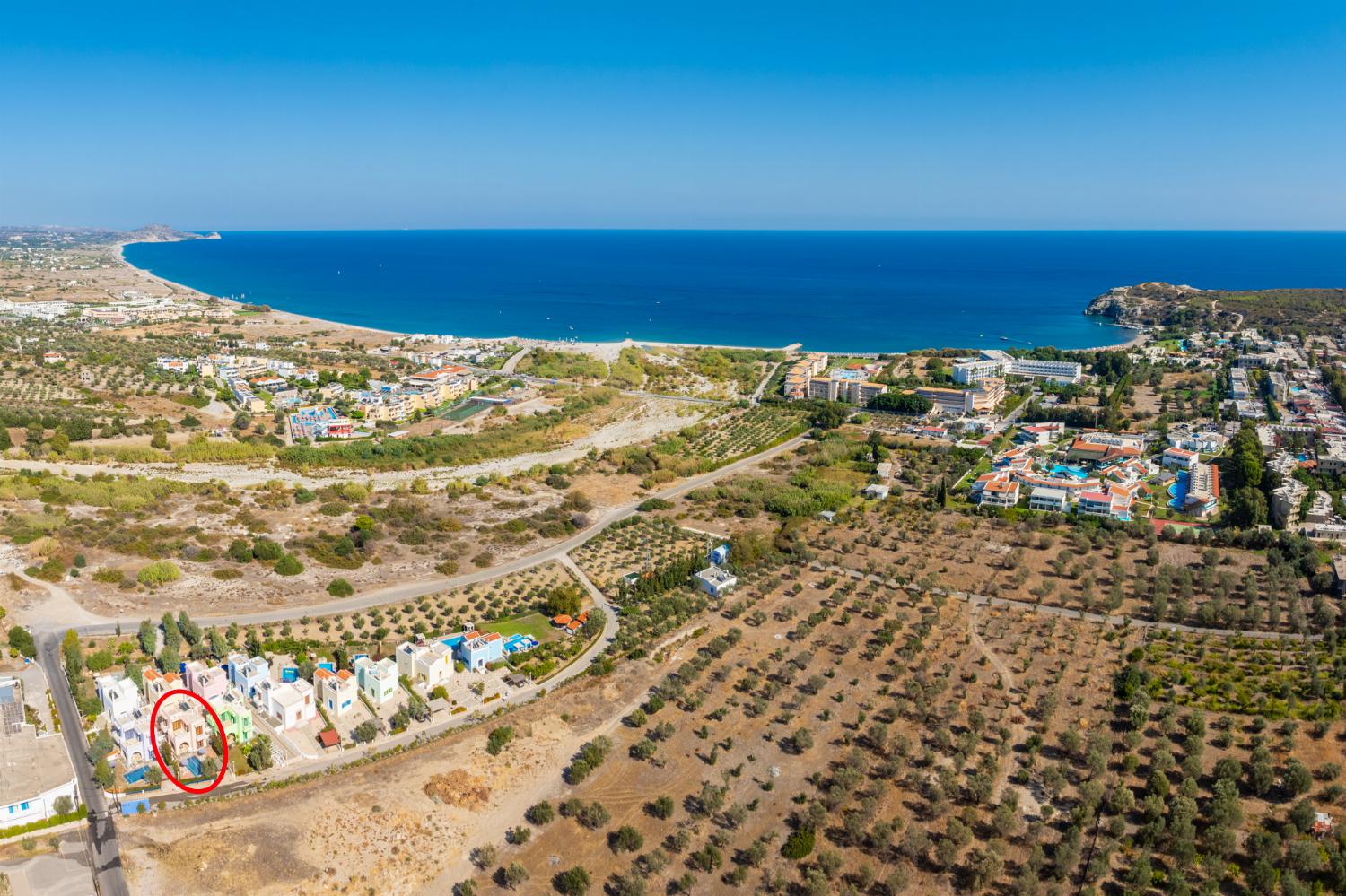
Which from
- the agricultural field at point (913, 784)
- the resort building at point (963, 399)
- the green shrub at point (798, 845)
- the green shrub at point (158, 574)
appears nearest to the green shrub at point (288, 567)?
the green shrub at point (158, 574)

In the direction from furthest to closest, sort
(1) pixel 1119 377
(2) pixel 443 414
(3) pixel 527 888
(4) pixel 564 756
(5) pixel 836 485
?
(1) pixel 1119 377 < (2) pixel 443 414 < (5) pixel 836 485 < (4) pixel 564 756 < (3) pixel 527 888

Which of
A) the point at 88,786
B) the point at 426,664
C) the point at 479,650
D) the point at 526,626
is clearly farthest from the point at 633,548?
the point at 88,786

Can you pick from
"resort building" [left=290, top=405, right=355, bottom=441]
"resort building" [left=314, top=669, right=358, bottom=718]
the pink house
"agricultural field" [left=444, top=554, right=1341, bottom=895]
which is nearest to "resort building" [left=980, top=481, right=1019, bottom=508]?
"agricultural field" [left=444, top=554, right=1341, bottom=895]

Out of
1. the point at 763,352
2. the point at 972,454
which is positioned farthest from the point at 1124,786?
the point at 763,352

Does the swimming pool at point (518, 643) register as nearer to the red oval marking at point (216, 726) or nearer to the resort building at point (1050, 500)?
the red oval marking at point (216, 726)

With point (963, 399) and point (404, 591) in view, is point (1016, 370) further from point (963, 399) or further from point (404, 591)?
point (404, 591)

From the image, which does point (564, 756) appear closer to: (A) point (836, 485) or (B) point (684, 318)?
(A) point (836, 485)

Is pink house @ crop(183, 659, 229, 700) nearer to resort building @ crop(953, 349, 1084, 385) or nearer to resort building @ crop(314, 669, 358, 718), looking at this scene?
resort building @ crop(314, 669, 358, 718)
